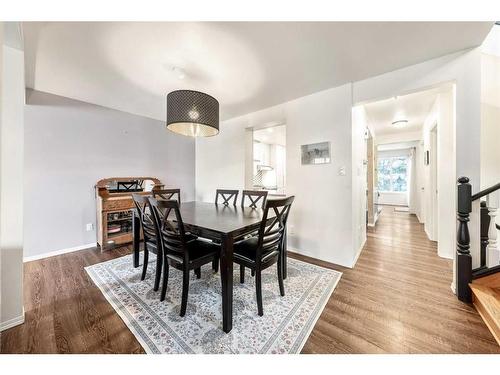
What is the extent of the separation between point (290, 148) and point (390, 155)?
21.8ft

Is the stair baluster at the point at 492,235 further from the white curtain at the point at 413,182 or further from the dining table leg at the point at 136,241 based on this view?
the white curtain at the point at 413,182

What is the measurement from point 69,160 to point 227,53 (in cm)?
288

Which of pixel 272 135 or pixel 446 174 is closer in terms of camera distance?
pixel 446 174

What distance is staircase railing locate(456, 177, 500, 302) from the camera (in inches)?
68.1

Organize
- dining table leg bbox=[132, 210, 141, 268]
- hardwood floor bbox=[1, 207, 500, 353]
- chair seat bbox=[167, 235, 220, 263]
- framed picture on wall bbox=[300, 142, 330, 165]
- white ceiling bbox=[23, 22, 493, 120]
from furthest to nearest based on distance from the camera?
1. framed picture on wall bbox=[300, 142, 330, 165]
2. dining table leg bbox=[132, 210, 141, 268]
3. chair seat bbox=[167, 235, 220, 263]
4. white ceiling bbox=[23, 22, 493, 120]
5. hardwood floor bbox=[1, 207, 500, 353]

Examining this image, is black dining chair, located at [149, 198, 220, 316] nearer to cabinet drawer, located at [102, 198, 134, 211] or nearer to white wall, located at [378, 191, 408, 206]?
cabinet drawer, located at [102, 198, 134, 211]

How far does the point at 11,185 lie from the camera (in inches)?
57.5

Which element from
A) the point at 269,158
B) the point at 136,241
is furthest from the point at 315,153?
the point at 269,158

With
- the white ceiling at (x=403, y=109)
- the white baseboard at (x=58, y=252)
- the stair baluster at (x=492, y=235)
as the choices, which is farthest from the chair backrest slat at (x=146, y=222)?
the white ceiling at (x=403, y=109)

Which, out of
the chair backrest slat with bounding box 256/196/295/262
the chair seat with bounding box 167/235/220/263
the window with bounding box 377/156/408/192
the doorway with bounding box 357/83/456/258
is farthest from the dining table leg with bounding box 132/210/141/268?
the window with bounding box 377/156/408/192

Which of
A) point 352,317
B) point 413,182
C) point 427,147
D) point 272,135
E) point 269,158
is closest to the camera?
point 352,317

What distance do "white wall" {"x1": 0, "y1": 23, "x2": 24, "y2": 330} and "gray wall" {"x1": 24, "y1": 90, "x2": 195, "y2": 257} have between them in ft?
5.49

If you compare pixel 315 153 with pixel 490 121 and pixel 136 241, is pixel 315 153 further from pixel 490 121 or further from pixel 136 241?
pixel 136 241

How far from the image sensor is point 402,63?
204 centimetres
